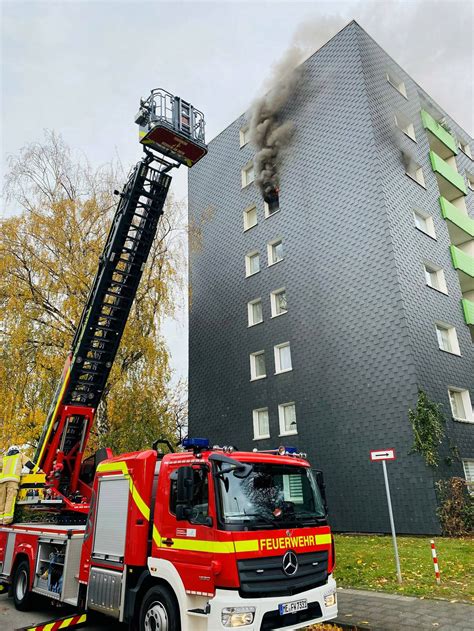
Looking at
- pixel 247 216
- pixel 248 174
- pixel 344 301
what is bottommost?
pixel 344 301

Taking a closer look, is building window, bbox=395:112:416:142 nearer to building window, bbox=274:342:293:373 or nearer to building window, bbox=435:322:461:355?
building window, bbox=435:322:461:355

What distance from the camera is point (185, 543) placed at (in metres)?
4.98

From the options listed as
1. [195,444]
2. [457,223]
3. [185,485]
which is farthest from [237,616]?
[457,223]

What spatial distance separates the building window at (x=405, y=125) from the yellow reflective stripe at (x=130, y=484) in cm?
1878

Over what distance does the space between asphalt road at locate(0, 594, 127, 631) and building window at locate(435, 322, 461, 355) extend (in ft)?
47.4

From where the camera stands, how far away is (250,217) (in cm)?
2236

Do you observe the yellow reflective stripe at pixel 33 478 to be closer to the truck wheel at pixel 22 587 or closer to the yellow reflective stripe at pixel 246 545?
the truck wheel at pixel 22 587

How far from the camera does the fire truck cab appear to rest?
4.57m

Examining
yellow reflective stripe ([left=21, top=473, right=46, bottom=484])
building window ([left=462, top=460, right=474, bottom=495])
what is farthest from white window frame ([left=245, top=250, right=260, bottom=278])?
yellow reflective stripe ([left=21, top=473, right=46, bottom=484])

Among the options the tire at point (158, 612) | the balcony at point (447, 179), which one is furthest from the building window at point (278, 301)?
the tire at point (158, 612)

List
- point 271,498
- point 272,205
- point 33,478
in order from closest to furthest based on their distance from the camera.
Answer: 1. point 271,498
2. point 33,478
3. point 272,205

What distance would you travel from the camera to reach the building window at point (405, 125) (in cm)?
1992

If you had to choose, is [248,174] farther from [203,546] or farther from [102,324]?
[203,546]

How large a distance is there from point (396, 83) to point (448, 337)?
469 inches
